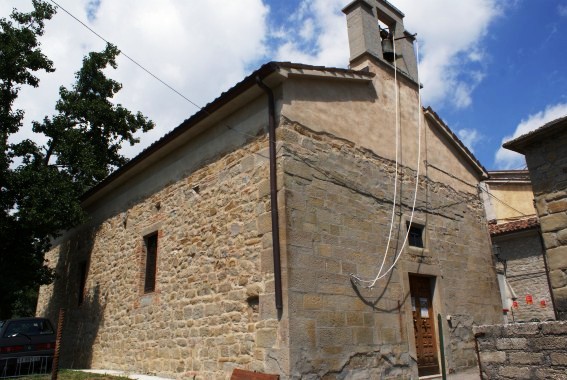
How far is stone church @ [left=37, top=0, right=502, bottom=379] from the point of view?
6660mm

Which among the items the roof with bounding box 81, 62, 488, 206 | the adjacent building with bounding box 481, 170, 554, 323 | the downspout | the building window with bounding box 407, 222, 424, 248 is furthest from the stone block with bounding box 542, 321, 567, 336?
the adjacent building with bounding box 481, 170, 554, 323

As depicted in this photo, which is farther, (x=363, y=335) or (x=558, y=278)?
(x=363, y=335)

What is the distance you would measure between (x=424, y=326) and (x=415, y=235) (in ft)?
5.72

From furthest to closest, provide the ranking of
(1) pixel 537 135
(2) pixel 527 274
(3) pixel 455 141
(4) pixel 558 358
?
(2) pixel 527 274 < (3) pixel 455 141 < (1) pixel 537 135 < (4) pixel 558 358

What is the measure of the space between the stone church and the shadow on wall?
0.14m

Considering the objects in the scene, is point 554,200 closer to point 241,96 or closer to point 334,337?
point 334,337

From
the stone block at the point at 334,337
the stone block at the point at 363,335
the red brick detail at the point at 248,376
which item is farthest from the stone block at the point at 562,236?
the red brick detail at the point at 248,376

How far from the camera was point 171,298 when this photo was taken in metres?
8.59

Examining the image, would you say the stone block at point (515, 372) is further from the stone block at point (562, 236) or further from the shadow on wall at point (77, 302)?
the shadow on wall at point (77, 302)

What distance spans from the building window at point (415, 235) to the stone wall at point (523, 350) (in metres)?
3.58

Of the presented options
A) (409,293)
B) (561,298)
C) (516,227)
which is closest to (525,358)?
(561,298)

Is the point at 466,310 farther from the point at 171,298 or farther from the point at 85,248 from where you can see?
the point at 85,248

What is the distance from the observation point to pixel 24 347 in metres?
9.70

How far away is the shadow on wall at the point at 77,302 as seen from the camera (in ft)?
37.2
